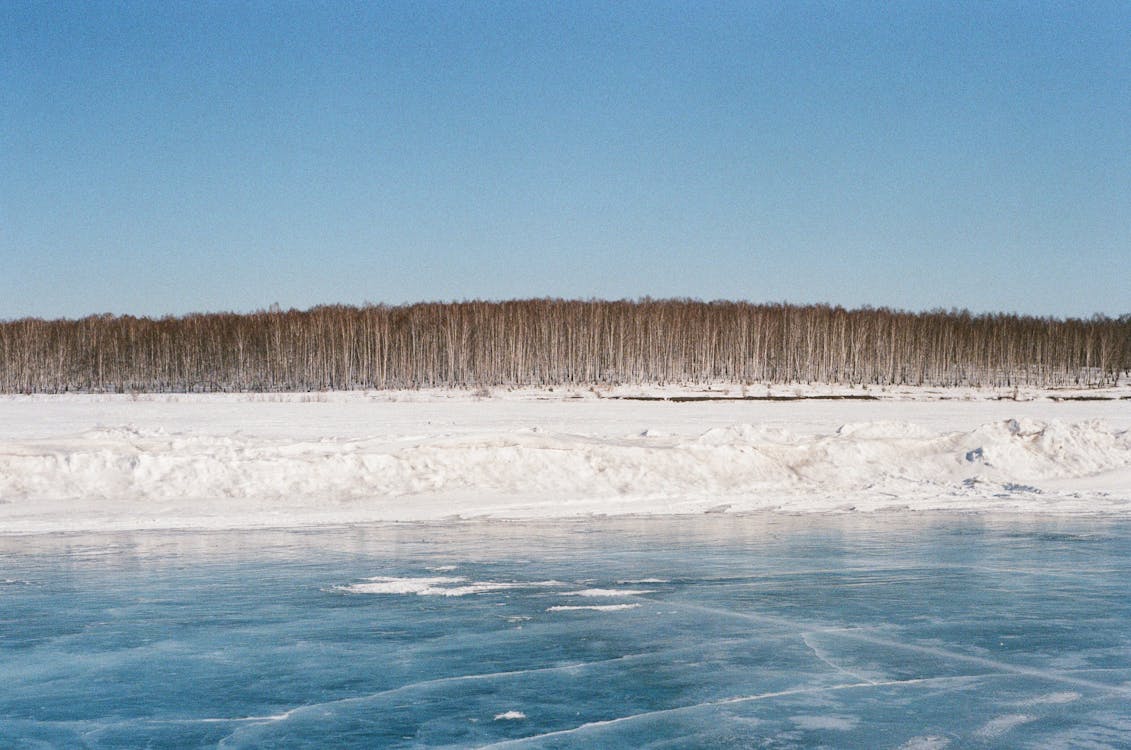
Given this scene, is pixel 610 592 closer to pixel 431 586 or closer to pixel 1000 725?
pixel 431 586

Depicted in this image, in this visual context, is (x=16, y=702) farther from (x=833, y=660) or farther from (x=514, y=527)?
(x=514, y=527)

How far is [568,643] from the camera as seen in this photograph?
305 inches

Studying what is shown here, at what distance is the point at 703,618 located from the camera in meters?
8.52

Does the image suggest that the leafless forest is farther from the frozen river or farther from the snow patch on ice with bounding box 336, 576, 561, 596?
the snow patch on ice with bounding box 336, 576, 561, 596

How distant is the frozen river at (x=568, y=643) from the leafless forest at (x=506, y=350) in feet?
161

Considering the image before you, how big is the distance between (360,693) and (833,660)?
3.01m

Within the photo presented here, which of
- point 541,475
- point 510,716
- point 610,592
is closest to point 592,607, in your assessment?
point 610,592

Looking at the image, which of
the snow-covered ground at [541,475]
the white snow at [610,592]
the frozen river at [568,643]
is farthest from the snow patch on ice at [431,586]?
the snow-covered ground at [541,475]

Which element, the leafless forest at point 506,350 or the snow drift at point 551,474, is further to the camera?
the leafless forest at point 506,350

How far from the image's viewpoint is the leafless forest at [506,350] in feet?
212

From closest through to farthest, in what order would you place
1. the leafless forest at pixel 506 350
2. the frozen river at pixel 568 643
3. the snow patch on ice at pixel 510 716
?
the frozen river at pixel 568 643, the snow patch on ice at pixel 510 716, the leafless forest at pixel 506 350

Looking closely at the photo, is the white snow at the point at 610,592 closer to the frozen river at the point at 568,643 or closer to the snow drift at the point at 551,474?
the frozen river at the point at 568,643

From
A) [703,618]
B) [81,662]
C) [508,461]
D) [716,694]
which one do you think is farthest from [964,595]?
[508,461]

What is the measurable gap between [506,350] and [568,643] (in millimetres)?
58882
